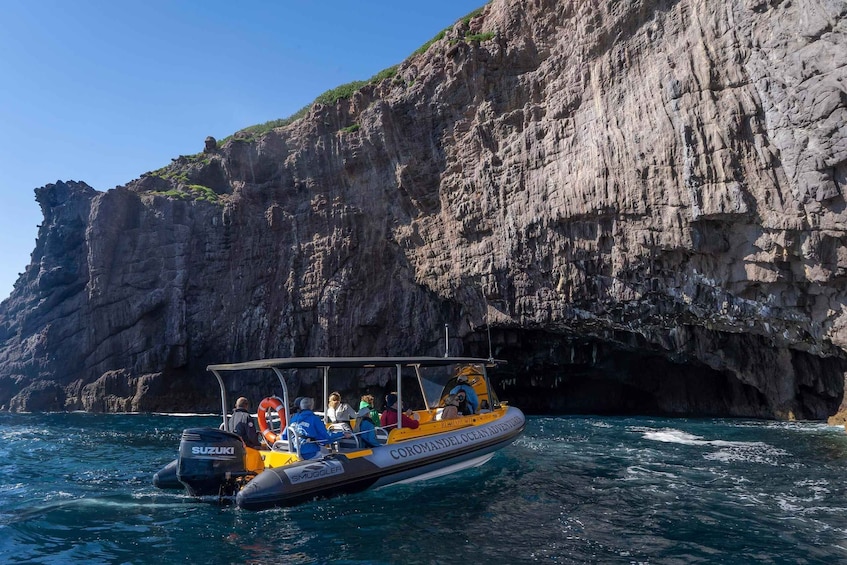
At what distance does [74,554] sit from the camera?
7.68 m

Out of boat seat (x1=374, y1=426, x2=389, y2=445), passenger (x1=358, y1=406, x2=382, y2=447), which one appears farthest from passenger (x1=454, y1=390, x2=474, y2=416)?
passenger (x1=358, y1=406, x2=382, y2=447)

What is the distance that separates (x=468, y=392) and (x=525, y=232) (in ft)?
41.1

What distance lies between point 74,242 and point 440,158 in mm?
29200

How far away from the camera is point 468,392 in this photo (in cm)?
1461

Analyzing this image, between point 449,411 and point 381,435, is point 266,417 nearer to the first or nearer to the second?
point 381,435

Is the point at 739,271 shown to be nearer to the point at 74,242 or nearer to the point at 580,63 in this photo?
the point at 580,63

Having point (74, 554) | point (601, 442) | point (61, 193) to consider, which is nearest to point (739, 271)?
point (601, 442)

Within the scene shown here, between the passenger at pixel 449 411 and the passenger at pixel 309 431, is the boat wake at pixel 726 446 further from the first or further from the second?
the passenger at pixel 309 431

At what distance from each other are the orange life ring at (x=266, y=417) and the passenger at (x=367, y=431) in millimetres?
1608

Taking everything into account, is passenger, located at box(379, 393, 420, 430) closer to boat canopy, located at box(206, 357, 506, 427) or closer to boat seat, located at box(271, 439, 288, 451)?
boat canopy, located at box(206, 357, 506, 427)

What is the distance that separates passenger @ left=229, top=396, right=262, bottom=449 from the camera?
35.8ft

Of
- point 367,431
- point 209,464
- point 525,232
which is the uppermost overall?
point 525,232

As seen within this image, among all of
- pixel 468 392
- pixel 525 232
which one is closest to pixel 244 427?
pixel 468 392

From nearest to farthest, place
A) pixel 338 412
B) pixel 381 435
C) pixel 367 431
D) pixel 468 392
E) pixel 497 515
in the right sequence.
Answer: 1. pixel 497 515
2. pixel 367 431
3. pixel 338 412
4. pixel 381 435
5. pixel 468 392
